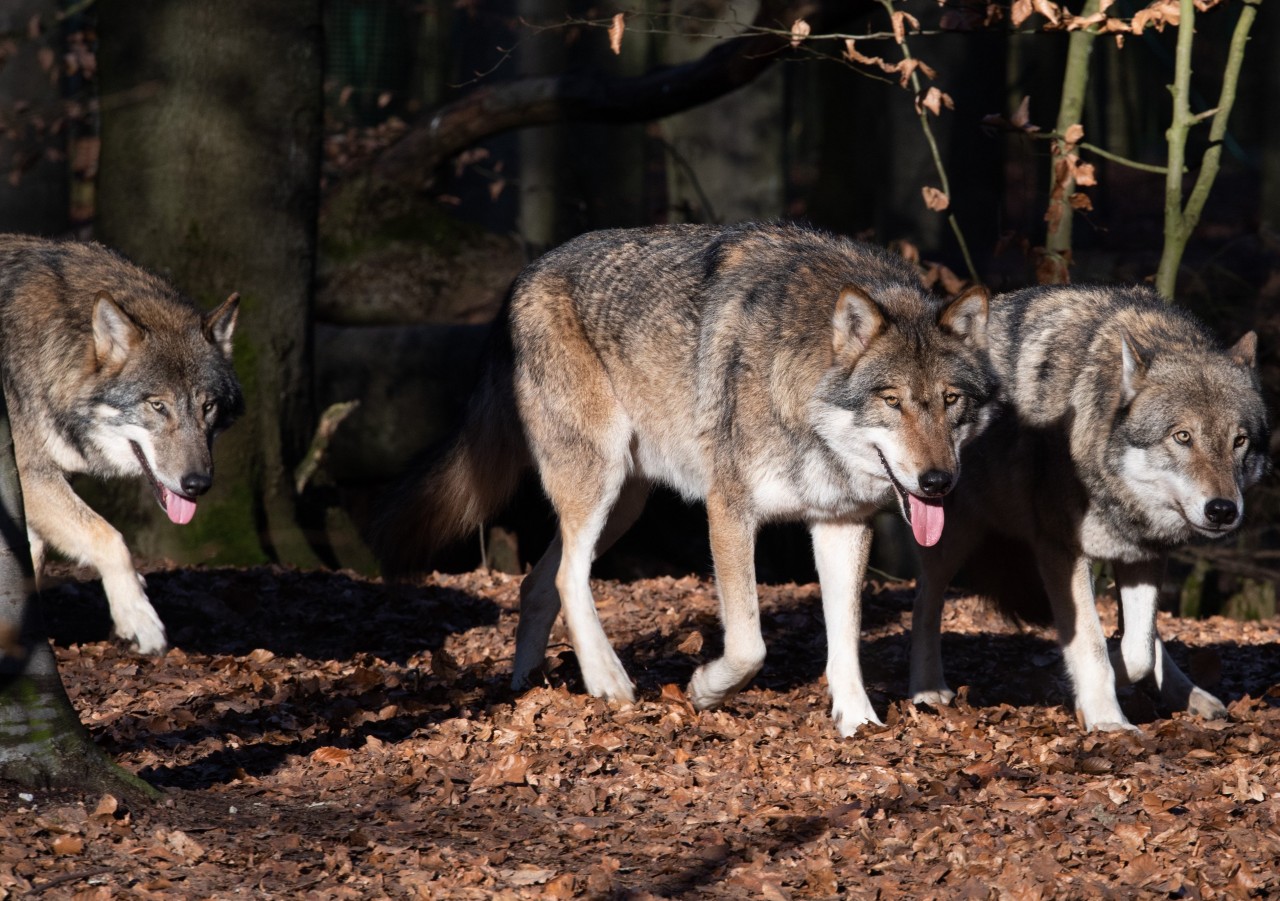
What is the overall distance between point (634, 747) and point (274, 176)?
4518mm

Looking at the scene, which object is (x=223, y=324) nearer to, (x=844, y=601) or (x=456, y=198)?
(x=844, y=601)

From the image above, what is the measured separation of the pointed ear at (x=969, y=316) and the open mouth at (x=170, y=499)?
3203 millimetres

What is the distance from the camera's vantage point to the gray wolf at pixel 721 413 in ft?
17.1

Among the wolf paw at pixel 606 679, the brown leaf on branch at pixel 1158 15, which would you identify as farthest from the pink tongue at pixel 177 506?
the brown leaf on branch at pixel 1158 15

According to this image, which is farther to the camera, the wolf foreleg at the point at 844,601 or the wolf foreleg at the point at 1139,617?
the wolf foreleg at the point at 1139,617

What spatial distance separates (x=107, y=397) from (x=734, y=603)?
2.84 meters

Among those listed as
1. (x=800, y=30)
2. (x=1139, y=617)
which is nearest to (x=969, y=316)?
(x=1139, y=617)

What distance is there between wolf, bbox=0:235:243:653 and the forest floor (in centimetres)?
50

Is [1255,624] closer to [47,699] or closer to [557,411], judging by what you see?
[557,411]

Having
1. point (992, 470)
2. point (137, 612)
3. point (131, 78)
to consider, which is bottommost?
point (137, 612)

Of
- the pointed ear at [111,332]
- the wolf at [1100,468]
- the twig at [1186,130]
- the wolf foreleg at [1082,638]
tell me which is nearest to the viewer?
the wolf at [1100,468]

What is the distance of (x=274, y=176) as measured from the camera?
26.9ft

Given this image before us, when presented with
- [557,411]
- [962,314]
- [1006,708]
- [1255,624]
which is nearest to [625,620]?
[557,411]

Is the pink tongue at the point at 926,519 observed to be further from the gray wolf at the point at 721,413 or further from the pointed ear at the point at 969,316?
the pointed ear at the point at 969,316
